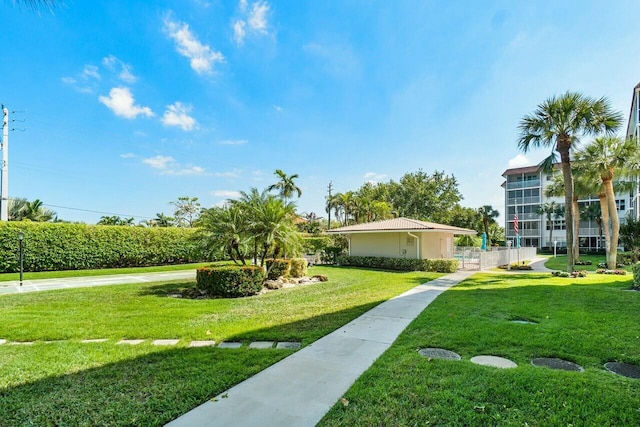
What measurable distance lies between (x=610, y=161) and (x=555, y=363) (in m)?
17.1

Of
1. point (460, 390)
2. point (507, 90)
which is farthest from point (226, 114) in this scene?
point (460, 390)

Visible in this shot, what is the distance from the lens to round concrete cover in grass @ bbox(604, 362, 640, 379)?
396 cm

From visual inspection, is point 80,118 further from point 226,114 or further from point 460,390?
point 460,390

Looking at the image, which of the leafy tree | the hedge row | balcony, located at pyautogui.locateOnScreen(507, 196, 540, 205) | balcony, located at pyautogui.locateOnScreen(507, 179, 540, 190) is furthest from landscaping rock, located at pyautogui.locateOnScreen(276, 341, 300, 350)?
balcony, located at pyautogui.locateOnScreen(507, 179, 540, 190)

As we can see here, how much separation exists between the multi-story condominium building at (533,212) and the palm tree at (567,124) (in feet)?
102

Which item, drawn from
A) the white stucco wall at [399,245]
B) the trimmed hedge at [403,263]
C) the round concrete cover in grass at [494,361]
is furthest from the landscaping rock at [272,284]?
the white stucco wall at [399,245]

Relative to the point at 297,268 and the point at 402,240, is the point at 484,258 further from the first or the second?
the point at 297,268

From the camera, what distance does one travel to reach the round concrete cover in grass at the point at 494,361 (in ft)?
14.0

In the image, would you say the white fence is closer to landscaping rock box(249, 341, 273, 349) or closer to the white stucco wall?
the white stucco wall

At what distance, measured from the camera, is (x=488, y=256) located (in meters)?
20.0

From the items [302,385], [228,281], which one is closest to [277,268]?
[228,281]

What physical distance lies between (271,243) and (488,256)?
14827mm

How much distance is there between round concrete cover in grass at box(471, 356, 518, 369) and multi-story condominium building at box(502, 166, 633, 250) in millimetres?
44733

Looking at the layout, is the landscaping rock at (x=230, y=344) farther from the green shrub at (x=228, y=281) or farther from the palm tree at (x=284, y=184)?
the palm tree at (x=284, y=184)
